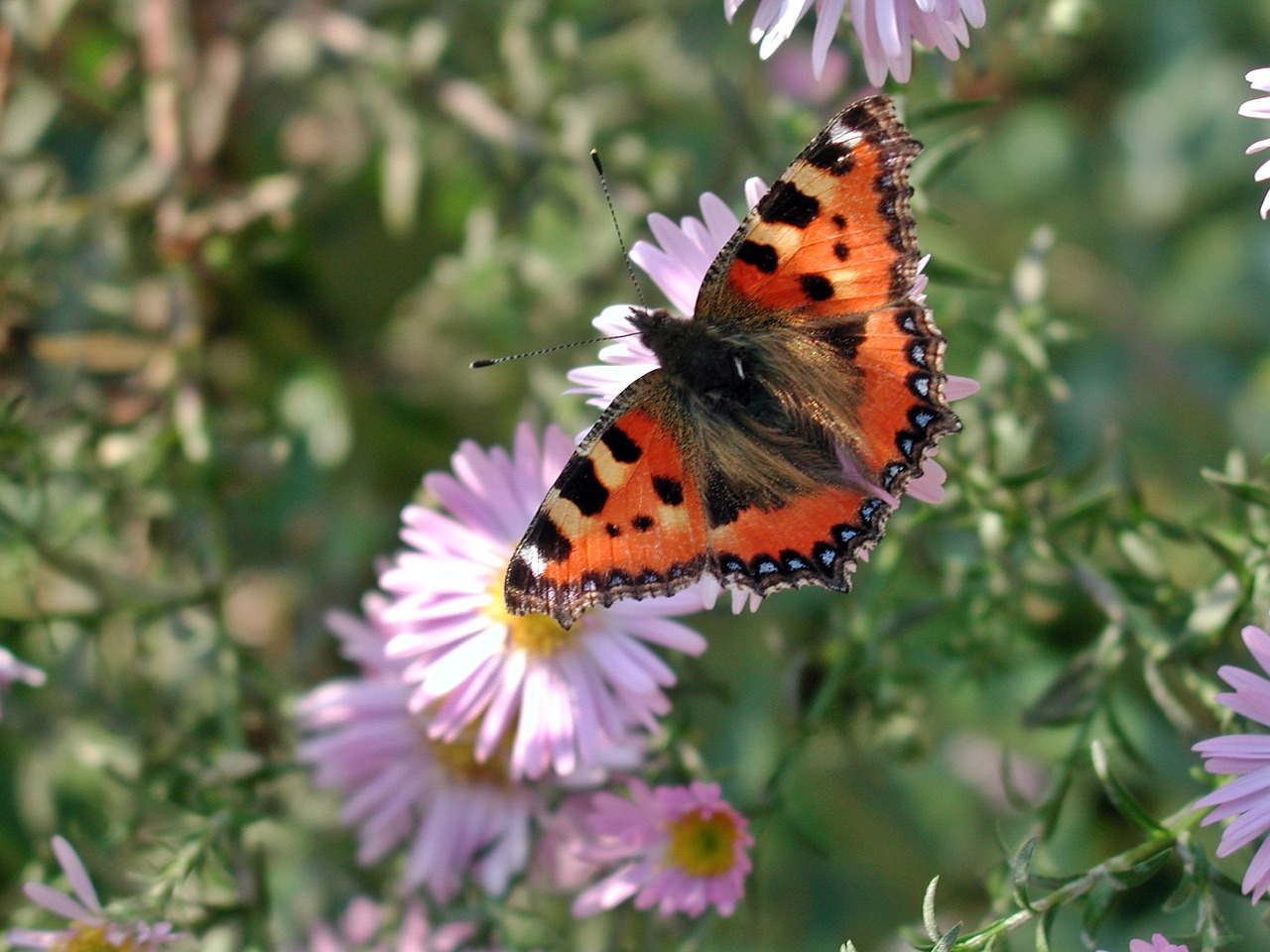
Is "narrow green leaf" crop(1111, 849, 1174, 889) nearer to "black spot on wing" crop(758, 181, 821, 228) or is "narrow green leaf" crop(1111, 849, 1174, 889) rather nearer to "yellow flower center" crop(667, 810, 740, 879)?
"yellow flower center" crop(667, 810, 740, 879)

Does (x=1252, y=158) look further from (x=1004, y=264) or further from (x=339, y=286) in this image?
(x=339, y=286)

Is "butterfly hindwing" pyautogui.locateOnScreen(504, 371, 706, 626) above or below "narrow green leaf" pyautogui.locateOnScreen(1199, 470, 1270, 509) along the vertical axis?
above

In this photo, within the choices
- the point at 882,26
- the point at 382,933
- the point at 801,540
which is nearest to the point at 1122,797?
the point at 801,540

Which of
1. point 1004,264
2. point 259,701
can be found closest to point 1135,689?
point 1004,264

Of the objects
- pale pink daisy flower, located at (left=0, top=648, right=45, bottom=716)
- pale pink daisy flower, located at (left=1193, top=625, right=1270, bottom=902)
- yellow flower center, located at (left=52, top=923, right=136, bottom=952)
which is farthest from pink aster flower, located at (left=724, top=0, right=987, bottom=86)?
yellow flower center, located at (left=52, top=923, right=136, bottom=952)

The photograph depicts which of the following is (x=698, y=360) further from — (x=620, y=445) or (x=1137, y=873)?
Answer: (x=1137, y=873)

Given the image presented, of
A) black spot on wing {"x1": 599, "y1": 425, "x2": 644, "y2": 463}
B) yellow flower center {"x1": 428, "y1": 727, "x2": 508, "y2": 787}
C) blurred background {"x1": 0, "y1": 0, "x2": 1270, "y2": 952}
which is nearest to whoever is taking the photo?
black spot on wing {"x1": 599, "y1": 425, "x2": 644, "y2": 463}
